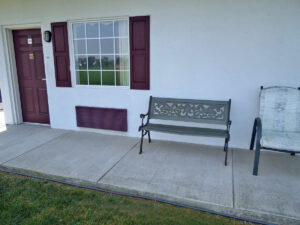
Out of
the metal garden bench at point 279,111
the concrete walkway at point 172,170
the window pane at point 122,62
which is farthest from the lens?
the window pane at point 122,62

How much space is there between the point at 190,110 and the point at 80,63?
7.46ft

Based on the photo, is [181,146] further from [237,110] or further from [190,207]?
[190,207]

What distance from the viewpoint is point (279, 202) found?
220cm

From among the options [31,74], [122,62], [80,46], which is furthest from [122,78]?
[31,74]

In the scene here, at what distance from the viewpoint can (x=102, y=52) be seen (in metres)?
4.05

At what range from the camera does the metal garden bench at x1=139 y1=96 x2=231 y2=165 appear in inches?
128

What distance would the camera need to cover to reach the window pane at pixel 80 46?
4.14m

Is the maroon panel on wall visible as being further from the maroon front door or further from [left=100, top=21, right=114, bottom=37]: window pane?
[left=100, top=21, right=114, bottom=37]: window pane

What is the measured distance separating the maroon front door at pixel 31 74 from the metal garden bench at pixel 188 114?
97.3 inches

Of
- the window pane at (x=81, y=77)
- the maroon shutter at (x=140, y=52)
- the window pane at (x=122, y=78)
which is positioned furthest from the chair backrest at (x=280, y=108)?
the window pane at (x=81, y=77)

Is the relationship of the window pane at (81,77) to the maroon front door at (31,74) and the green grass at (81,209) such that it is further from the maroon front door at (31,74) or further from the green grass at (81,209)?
the green grass at (81,209)

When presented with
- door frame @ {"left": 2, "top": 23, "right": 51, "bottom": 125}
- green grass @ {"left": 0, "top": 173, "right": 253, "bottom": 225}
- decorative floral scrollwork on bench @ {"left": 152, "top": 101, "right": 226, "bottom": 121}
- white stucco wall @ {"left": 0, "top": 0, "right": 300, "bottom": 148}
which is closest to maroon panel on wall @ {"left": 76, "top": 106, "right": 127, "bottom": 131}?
white stucco wall @ {"left": 0, "top": 0, "right": 300, "bottom": 148}

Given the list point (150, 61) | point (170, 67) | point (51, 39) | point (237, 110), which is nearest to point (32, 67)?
point (51, 39)

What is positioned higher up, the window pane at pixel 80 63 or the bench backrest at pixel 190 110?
the window pane at pixel 80 63
